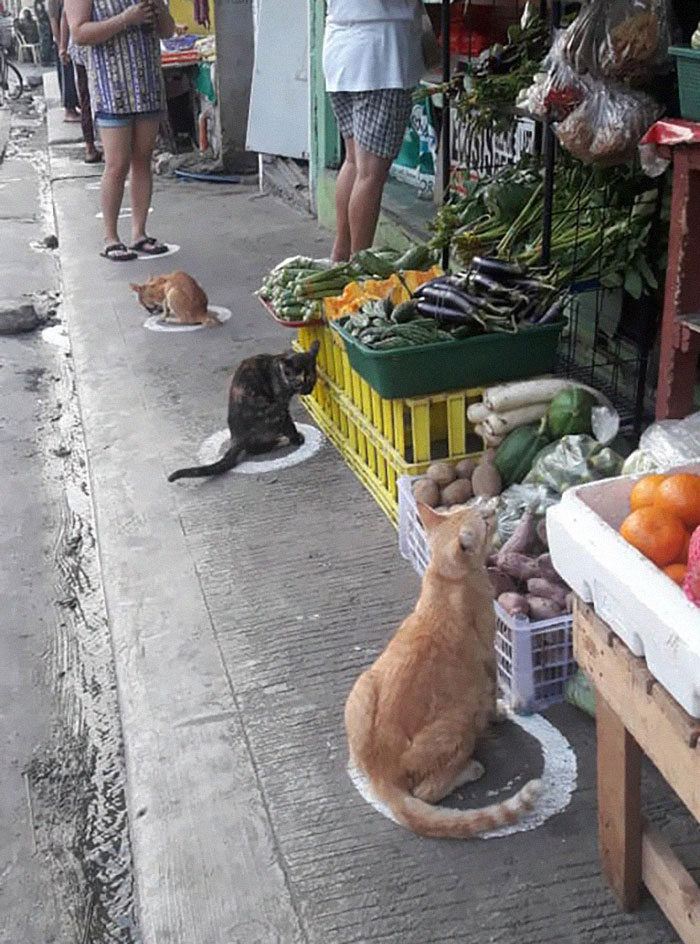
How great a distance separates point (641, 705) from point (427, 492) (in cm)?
167

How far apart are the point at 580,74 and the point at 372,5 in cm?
176

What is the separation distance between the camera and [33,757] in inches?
113

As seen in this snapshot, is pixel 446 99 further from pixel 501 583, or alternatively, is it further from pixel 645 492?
pixel 645 492

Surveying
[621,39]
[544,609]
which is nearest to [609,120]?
[621,39]

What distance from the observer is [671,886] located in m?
1.97

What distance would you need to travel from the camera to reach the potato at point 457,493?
3392mm

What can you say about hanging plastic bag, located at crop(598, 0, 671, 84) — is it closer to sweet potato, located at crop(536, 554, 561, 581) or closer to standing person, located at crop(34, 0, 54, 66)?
sweet potato, located at crop(536, 554, 561, 581)

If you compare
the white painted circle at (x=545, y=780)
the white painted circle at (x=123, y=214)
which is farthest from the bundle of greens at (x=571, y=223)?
the white painted circle at (x=123, y=214)

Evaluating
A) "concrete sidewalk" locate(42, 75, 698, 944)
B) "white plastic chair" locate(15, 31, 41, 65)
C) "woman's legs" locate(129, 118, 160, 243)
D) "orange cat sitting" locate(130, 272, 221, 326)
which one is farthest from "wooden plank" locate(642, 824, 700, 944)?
"white plastic chair" locate(15, 31, 41, 65)

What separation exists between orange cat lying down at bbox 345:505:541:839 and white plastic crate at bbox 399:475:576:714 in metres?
0.13

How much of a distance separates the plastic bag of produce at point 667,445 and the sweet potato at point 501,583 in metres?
0.47

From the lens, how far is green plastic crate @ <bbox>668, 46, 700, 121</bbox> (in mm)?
2719

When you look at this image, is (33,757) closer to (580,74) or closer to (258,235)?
(580,74)

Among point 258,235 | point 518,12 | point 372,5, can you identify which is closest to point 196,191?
point 258,235
